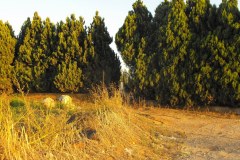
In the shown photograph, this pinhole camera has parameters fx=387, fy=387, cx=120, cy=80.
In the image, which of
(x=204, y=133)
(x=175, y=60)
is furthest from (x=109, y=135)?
(x=175, y=60)

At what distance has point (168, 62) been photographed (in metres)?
13.8

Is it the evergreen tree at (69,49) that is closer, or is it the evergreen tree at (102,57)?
the evergreen tree at (102,57)

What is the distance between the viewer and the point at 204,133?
9.21 m

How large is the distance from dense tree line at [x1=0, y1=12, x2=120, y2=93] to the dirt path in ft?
14.0

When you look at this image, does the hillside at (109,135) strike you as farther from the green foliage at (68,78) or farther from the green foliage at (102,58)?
the green foliage at (68,78)

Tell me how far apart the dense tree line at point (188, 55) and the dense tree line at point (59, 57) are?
1668 millimetres

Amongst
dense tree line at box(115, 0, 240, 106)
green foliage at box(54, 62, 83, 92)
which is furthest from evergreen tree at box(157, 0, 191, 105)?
green foliage at box(54, 62, 83, 92)

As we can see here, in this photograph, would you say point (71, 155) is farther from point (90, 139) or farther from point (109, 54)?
point (109, 54)

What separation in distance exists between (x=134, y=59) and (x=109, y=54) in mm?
2224

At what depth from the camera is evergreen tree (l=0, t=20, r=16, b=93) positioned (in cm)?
1683

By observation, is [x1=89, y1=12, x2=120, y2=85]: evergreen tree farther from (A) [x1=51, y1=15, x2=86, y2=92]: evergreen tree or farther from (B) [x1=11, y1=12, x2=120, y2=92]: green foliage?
(A) [x1=51, y1=15, x2=86, y2=92]: evergreen tree

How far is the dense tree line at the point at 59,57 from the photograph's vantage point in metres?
16.3

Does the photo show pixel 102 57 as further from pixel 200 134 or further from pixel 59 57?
pixel 200 134

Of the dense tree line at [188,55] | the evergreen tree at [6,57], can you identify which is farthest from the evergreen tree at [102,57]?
the evergreen tree at [6,57]
